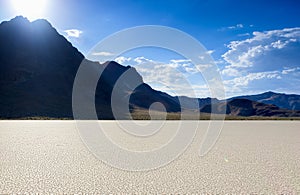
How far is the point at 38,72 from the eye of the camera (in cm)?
11169

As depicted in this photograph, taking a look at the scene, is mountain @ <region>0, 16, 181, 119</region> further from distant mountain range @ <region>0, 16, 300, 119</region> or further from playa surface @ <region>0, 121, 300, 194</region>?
playa surface @ <region>0, 121, 300, 194</region>

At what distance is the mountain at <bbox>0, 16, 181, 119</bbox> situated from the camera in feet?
300

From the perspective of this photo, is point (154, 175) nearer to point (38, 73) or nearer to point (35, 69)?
point (38, 73)

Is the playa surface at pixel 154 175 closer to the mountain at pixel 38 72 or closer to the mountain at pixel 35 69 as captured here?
the mountain at pixel 38 72

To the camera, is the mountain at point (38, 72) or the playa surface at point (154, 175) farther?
the mountain at point (38, 72)

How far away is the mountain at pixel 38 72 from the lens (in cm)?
9138

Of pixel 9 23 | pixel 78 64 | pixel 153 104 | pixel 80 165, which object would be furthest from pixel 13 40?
pixel 80 165

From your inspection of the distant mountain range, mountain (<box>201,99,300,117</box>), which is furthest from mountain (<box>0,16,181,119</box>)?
mountain (<box>201,99,300,117</box>)

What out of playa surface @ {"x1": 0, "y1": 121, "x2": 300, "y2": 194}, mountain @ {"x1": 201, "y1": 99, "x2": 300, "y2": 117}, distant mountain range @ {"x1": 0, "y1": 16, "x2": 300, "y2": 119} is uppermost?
distant mountain range @ {"x1": 0, "y1": 16, "x2": 300, "y2": 119}

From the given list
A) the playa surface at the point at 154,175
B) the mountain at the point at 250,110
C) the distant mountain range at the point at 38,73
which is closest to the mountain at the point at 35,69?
the distant mountain range at the point at 38,73

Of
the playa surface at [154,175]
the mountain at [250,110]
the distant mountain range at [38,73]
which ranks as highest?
the distant mountain range at [38,73]

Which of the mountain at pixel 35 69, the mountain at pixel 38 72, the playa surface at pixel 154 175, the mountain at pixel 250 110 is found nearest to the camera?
the playa surface at pixel 154 175

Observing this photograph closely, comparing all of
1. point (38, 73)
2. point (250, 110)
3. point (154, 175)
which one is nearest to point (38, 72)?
point (38, 73)

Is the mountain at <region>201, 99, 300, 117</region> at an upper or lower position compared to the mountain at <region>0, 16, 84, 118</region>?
lower
